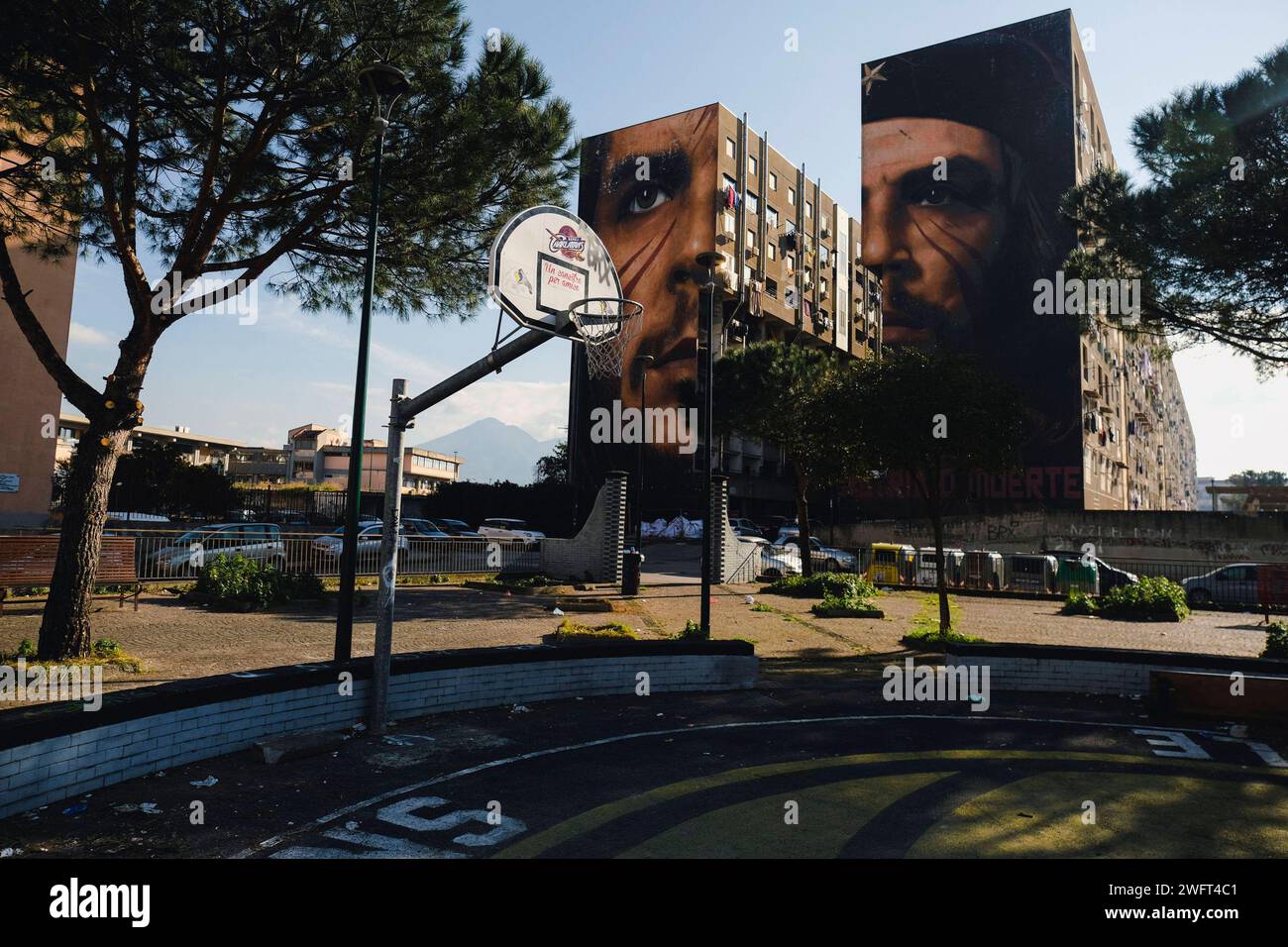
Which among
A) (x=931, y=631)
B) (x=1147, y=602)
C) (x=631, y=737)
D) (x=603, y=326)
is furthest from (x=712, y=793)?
(x=1147, y=602)

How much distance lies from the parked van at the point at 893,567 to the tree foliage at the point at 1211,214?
15279 millimetres

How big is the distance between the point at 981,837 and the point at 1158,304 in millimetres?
13665

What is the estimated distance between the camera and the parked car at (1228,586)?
25594 millimetres

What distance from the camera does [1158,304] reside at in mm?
15312

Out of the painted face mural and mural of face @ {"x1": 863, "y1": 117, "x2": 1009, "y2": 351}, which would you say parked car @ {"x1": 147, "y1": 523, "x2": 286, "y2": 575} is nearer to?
the painted face mural

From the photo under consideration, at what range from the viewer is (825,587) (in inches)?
936

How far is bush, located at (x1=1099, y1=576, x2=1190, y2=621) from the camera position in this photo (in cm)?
2105

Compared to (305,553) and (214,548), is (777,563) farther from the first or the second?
(214,548)

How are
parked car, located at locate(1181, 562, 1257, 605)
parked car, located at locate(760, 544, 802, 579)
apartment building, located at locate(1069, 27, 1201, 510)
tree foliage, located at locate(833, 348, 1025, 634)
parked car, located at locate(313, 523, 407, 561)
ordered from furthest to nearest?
apartment building, located at locate(1069, 27, 1201, 510), parked car, located at locate(760, 544, 802, 579), parked car, located at locate(1181, 562, 1257, 605), parked car, located at locate(313, 523, 407, 561), tree foliage, located at locate(833, 348, 1025, 634)

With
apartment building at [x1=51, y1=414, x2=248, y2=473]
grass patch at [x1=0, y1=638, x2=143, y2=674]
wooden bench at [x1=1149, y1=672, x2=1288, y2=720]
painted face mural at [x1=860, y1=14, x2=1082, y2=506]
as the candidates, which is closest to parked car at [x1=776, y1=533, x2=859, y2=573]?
painted face mural at [x1=860, y1=14, x2=1082, y2=506]

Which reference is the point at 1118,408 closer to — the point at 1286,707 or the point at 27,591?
the point at 1286,707

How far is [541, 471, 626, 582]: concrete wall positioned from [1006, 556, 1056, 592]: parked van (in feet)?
47.4
